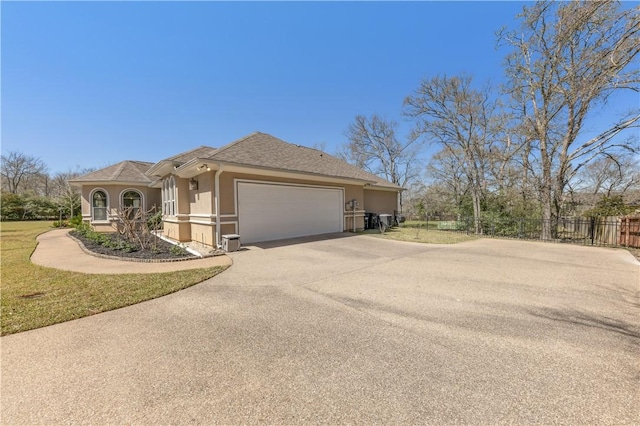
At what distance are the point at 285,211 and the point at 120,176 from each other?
41.3ft

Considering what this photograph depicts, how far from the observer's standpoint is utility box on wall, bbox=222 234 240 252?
866cm

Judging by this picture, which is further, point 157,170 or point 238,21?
point 157,170

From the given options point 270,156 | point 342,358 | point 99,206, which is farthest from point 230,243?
point 99,206

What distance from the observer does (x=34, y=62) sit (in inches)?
314

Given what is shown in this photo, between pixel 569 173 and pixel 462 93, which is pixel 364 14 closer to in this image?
pixel 462 93

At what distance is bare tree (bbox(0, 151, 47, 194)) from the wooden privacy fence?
63.4 meters

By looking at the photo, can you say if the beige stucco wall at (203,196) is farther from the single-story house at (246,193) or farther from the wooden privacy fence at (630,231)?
the wooden privacy fence at (630,231)

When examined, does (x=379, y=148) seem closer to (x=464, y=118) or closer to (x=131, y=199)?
(x=464, y=118)

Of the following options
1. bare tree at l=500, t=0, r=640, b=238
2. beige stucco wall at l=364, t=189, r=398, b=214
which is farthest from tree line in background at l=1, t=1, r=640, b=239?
beige stucco wall at l=364, t=189, r=398, b=214

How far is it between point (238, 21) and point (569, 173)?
17.1 meters

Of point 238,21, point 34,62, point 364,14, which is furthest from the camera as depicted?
point 364,14

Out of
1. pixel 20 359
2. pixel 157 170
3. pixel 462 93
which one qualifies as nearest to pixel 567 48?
pixel 462 93

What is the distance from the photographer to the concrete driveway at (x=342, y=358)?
1.94 meters

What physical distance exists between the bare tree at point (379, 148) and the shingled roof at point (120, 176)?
858 inches
